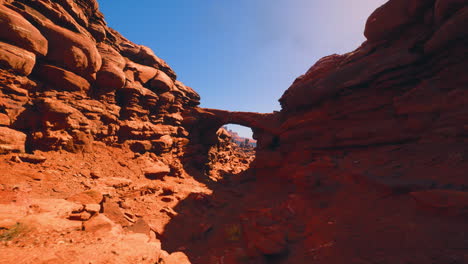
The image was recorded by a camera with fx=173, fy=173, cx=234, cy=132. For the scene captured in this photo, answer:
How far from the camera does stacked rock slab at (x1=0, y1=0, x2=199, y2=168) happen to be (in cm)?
764

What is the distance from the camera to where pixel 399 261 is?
3.93 metres

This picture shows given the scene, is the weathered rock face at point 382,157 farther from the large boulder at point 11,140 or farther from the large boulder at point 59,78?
the large boulder at point 59,78

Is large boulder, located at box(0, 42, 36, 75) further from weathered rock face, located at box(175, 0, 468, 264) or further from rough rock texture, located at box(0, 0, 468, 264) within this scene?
weathered rock face, located at box(175, 0, 468, 264)

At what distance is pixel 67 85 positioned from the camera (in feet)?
31.7

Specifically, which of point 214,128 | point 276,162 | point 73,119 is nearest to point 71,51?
point 73,119

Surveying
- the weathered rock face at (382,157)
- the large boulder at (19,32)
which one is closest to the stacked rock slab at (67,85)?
the large boulder at (19,32)

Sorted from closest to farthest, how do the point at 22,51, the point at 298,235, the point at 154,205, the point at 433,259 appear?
the point at 433,259 → the point at 298,235 → the point at 22,51 → the point at 154,205

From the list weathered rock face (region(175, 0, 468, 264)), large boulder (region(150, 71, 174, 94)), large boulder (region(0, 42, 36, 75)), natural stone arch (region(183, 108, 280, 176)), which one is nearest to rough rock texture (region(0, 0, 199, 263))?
large boulder (region(0, 42, 36, 75))

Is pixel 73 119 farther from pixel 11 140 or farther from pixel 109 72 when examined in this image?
pixel 109 72

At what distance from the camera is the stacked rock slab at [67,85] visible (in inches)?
301

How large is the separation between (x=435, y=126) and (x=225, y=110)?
55.1 ft

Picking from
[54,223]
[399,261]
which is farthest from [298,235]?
[54,223]

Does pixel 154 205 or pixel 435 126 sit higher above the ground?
pixel 435 126

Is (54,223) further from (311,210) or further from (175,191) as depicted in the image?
(311,210)
